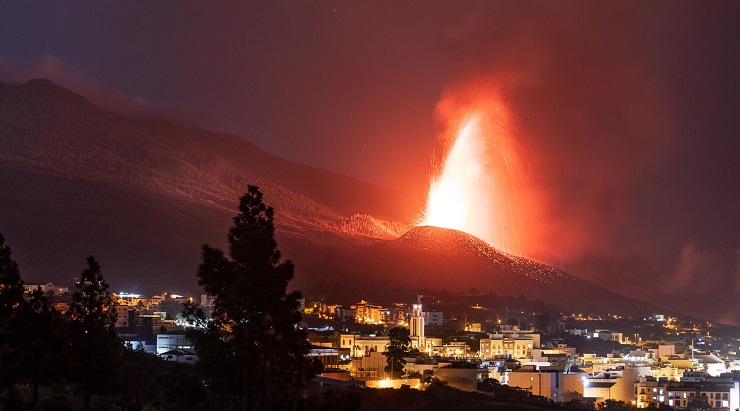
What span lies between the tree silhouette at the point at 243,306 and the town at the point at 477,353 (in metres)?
11.8

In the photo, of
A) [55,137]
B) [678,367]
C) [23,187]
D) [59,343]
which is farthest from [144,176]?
[59,343]

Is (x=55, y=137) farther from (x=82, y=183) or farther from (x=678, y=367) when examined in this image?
(x=678, y=367)

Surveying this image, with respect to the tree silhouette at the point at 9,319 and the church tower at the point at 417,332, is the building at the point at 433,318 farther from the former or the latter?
the tree silhouette at the point at 9,319

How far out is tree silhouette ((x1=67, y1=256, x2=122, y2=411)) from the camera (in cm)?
1867

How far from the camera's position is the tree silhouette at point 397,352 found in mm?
41906

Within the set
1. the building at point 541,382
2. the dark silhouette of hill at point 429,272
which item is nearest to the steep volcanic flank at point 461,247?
the dark silhouette of hill at point 429,272

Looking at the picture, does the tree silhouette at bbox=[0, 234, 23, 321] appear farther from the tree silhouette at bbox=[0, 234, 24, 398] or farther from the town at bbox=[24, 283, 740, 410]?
the town at bbox=[24, 283, 740, 410]

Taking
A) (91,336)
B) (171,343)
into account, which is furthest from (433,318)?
(91,336)

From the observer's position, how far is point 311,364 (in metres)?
16.7

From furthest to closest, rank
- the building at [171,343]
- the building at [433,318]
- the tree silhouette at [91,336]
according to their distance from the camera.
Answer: the building at [433,318] → the building at [171,343] → the tree silhouette at [91,336]

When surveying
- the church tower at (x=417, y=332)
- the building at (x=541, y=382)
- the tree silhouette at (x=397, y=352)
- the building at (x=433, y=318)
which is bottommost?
the building at (x=541, y=382)

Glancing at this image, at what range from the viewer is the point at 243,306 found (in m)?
16.4

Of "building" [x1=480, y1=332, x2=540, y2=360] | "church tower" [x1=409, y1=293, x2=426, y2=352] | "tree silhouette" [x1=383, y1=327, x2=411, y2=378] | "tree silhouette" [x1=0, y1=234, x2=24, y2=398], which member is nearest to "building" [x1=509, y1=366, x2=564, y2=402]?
"tree silhouette" [x1=383, y1=327, x2=411, y2=378]

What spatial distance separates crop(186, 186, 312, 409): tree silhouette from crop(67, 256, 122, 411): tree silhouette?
275 cm
